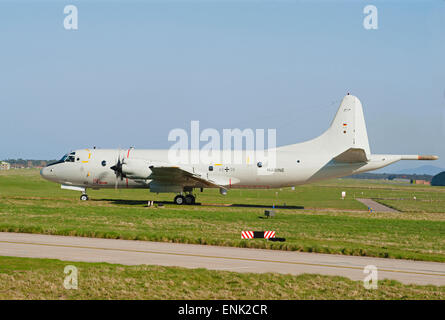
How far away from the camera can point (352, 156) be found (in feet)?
133

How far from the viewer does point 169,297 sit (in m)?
13.8

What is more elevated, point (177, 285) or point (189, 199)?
A: point (189, 199)

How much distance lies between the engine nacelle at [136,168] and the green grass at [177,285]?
2347cm

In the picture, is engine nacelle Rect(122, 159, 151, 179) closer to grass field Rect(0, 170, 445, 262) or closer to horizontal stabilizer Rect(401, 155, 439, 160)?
grass field Rect(0, 170, 445, 262)

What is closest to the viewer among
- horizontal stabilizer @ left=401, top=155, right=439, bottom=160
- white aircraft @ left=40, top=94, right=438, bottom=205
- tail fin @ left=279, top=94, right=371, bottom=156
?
horizontal stabilizer @ left=401, top=155, right=439, bottom=160

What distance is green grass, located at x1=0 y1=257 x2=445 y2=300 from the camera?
548 inches

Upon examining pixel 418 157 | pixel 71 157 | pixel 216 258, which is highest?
pixel 71 157

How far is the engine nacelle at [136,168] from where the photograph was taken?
4091 cm

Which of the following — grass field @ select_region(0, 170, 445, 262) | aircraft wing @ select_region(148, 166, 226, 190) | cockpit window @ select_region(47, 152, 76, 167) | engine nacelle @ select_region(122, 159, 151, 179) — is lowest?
grass field @ select_region(0, 170, 445, 262)

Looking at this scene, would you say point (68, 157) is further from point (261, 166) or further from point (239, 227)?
point (239, 227)

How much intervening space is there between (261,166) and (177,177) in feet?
24.1

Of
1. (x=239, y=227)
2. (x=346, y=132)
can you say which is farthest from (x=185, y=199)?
(x=346, y=132)

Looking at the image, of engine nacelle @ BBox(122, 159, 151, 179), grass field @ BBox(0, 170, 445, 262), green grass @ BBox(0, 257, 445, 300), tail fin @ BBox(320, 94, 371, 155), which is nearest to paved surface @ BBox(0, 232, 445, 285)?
green grass @ BBox(0, 257, 445, 300)

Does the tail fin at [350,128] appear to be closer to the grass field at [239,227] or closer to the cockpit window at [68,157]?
the grass field at [239,227]
